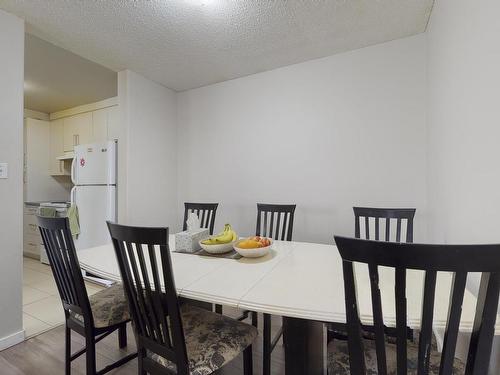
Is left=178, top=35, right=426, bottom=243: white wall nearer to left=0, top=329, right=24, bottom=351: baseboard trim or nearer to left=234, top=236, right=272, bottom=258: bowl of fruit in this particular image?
left=234, top=236, right=272, bottom=258: bowl of fruit

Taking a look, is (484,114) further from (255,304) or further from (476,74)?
(255,304)

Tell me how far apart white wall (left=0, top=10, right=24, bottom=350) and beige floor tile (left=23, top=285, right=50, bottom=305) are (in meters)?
0.80

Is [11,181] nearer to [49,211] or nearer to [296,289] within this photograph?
[49,211]

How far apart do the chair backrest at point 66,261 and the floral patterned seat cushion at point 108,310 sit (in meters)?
0.06

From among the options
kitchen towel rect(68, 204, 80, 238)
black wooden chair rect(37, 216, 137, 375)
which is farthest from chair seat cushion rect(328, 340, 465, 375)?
kitchen towel rect(68, 204, 80, 238)

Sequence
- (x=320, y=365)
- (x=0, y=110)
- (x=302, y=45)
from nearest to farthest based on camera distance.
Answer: (x=320, y=365)
(x=0, y=110)
(x=302, y=45)

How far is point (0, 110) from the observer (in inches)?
73.0

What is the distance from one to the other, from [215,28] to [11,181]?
74.1 inches

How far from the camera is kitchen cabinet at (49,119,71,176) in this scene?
4383 mm

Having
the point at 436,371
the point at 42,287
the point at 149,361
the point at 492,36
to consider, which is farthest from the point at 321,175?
the point at 42,287

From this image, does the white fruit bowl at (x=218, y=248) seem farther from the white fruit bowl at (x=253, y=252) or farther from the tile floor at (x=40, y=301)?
the tile floor at (x=40, y=301)

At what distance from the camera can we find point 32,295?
108 inches

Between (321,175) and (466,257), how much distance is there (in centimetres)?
209

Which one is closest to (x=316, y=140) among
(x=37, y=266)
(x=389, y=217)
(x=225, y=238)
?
(x=389, y=217)
